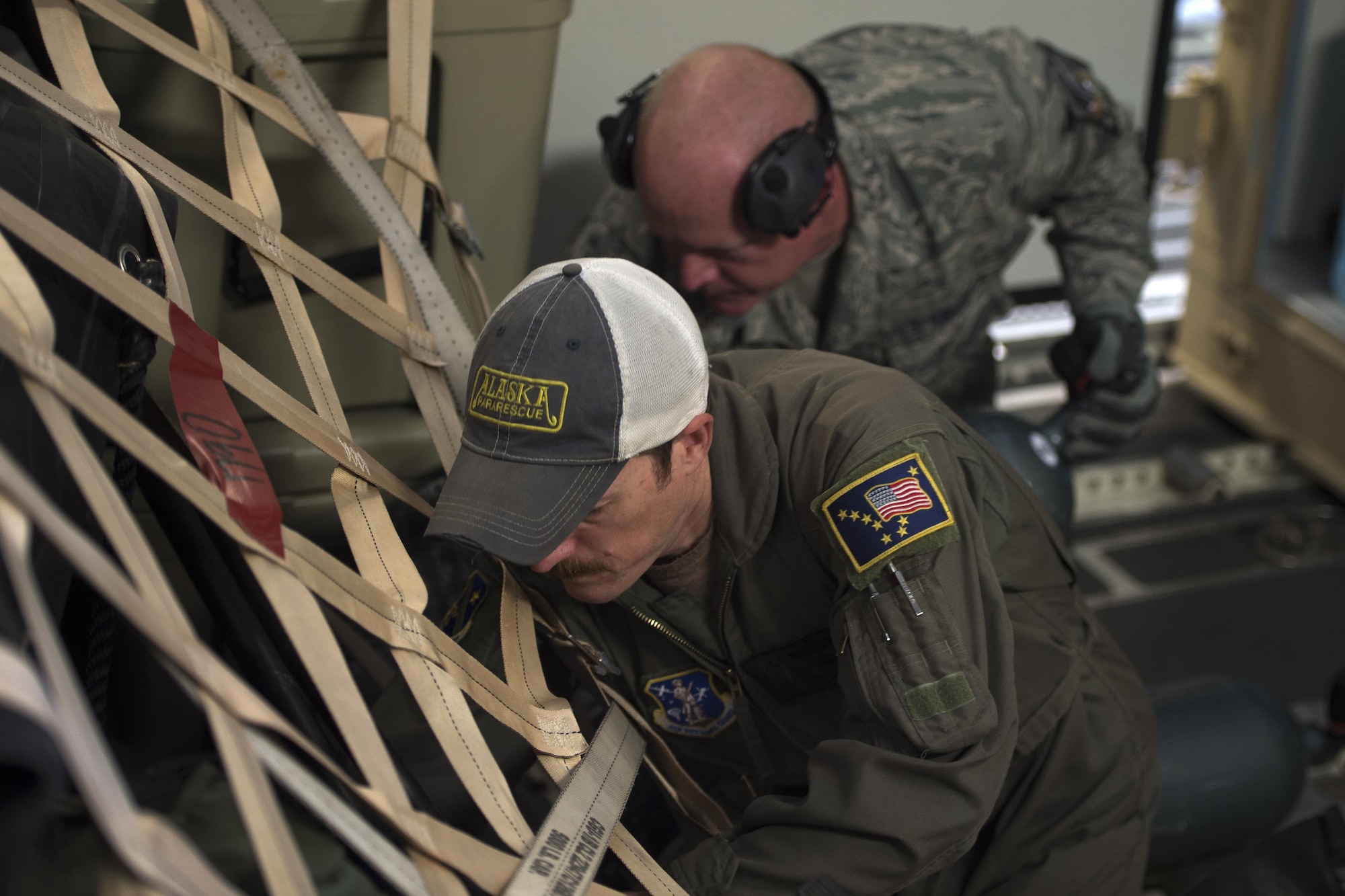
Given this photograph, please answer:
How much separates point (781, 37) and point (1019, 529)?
1454 millimetres

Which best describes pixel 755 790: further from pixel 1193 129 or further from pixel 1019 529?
pixel 1193 129

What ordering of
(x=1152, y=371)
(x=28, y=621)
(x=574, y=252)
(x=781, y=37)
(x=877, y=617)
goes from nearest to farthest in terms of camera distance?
(x=28, y=621) < (x=877, y=617) < (x=574, y=252) < (x=1152, y=371) < (x=781, y=37)

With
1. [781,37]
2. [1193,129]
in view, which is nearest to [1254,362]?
[1193,129]

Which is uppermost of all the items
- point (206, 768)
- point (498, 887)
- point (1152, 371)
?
point (206, 768)

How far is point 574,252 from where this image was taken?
6.43 ft

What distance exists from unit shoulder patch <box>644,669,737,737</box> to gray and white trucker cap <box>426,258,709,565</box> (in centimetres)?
38

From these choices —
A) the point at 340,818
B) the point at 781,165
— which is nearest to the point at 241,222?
the point at 340,818

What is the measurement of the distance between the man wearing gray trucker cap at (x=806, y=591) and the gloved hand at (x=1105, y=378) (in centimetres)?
88

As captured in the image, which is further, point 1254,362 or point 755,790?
point 1254,362

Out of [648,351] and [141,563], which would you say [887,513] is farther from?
[141,563]

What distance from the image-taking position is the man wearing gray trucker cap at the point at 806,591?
95cm

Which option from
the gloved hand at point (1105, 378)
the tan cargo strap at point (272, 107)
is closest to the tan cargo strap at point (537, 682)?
the tan cargo strap at point (272, 107)

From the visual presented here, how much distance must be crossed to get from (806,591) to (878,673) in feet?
0.66

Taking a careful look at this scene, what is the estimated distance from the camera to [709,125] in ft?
5.35
